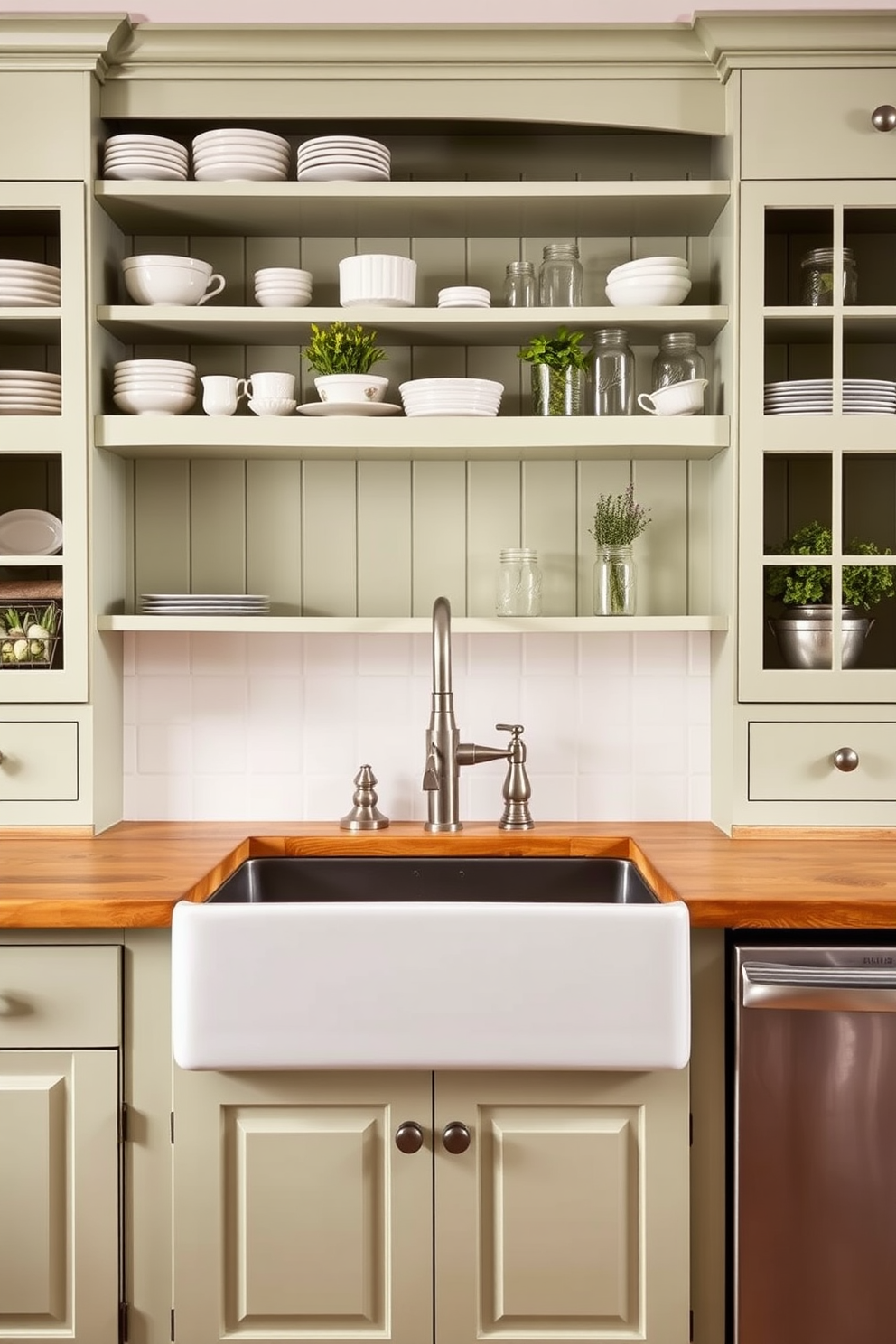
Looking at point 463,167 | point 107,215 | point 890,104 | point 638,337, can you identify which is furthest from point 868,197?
point 107,215

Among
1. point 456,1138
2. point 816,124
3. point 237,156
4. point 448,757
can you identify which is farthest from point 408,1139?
point 816,124

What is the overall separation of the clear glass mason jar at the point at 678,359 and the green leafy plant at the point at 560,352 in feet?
0.56

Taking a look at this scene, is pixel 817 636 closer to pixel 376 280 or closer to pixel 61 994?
pixel 376 280

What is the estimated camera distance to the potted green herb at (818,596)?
209 cm

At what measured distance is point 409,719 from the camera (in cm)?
237

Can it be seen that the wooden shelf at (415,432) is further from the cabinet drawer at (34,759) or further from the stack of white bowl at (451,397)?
the cabinet drawer at (34,759)

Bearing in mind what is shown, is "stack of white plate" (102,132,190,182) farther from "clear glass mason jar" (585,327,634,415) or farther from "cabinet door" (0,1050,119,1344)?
"cabinet door" (0,1050,119,1344)

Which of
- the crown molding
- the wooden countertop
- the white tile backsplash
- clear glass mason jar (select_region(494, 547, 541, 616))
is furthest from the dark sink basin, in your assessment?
the crown molding

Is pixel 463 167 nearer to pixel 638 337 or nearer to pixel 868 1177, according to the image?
pixel 638 337

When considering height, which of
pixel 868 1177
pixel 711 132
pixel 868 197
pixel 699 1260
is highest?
pixel 711 132

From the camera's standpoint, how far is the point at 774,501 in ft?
7.47

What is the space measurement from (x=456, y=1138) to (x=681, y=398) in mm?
1356

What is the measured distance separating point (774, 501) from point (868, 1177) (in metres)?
1.28

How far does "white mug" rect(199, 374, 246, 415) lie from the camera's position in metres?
2.13
